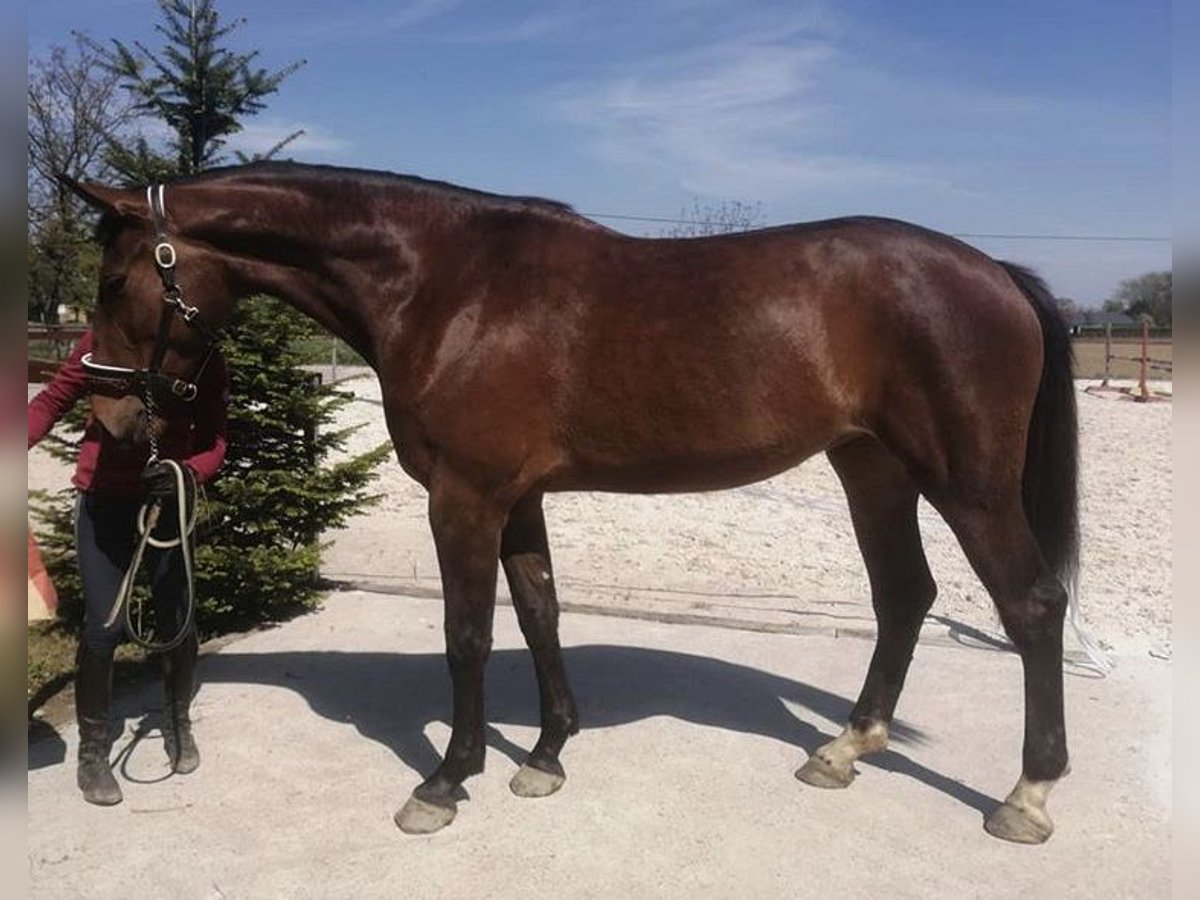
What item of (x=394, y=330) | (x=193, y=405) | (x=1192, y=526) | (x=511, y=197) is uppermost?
(x=511, y=197)

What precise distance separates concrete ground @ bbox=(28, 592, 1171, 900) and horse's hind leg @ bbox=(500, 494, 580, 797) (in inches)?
8.2

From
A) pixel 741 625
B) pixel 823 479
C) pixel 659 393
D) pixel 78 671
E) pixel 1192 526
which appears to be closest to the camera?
pixel 1192 526

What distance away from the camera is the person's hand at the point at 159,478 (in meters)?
3.10

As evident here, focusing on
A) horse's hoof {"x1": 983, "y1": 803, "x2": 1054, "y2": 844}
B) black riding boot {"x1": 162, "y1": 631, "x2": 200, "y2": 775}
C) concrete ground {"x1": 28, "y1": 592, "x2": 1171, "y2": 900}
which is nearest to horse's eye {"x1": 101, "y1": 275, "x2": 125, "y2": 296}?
black riding boot {"x1": 162, "y1": 631, "x2": 200, "y2": 775}

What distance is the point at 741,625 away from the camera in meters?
5.14

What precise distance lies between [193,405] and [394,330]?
865 millimetres

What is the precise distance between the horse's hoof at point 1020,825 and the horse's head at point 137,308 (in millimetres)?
3037

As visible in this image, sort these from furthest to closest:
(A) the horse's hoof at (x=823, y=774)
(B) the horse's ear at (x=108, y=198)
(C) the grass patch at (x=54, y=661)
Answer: (C) the grass patch at (x=54, y=661) < (A) the horse's hoof at (x=823, y=774) < (B) the horse's ear at (x=108, y=198)

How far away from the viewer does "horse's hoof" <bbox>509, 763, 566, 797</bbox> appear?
330 centimetres

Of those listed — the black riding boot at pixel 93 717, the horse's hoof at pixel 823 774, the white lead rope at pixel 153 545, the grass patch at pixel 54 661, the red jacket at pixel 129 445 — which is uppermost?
the red jacket at pixel 129 445

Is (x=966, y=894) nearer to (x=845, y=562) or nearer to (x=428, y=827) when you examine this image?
(x=428, y=827)

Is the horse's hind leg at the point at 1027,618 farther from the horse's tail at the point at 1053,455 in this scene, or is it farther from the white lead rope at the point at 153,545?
the white lead rope at the point at 153,545

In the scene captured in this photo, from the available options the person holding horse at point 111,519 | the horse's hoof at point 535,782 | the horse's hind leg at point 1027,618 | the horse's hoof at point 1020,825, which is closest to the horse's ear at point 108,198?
the person holding horse at point 111,519

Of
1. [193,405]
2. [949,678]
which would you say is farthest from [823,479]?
[193,405]
